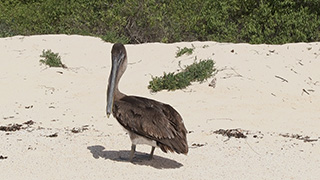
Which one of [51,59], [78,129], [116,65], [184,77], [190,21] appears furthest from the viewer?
[190,21]

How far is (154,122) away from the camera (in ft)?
19.8

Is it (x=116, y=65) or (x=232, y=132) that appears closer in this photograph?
(x=116, y=65)

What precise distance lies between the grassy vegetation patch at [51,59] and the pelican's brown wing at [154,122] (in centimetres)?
551

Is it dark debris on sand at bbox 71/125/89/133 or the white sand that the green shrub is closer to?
the white sand

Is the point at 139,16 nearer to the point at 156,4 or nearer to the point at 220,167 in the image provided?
the point at 156,4

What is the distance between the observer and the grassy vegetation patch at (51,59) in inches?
455

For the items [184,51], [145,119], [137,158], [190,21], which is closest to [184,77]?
[184,51]

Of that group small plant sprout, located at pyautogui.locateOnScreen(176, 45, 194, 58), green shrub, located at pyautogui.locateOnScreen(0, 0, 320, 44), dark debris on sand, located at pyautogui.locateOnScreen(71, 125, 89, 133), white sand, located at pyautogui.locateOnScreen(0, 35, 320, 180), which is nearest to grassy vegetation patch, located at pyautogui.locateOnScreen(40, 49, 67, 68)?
white sand, located at pyautogui.locateOnScreen(0, 35, 320, 180)

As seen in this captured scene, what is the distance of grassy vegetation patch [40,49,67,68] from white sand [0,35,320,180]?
0.53 feet

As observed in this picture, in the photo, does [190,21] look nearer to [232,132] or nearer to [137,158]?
[232,132]

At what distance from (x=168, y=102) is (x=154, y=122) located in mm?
3774

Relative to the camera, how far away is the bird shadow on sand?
6.48 meters

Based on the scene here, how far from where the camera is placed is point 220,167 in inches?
251

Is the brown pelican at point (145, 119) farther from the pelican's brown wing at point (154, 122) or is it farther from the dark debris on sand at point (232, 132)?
the dark debris on sand at point (232, 132)
